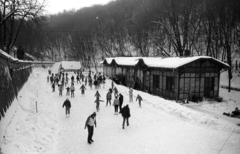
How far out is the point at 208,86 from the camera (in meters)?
21.6

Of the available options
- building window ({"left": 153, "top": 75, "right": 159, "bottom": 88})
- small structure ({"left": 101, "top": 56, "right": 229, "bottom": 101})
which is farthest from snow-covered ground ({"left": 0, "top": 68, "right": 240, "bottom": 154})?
building window ({"left": 153, "top": 75, "right": 159, "bottom": 88})

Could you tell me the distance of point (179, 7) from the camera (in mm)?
37062

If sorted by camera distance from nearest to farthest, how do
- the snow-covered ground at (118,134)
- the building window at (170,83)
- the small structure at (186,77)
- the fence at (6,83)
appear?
the snow-covered ground at (118,134)
the fence at (6,83)
the small structure at (186,77)
the building window at (170,83)

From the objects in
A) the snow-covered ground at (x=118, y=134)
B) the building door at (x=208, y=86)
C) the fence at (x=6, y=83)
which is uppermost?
the fence at (x=6, y=83)

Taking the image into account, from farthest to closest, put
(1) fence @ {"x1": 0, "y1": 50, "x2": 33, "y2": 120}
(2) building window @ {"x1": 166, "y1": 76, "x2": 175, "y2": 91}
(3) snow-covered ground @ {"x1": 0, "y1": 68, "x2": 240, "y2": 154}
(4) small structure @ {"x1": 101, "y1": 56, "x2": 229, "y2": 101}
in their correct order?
(2) building window @ {"x1": 166, "y1": 76, "x2": 175, "y2": 91}, (4) small structure @ {"x1": 101, "y1": 56, "x2": 229, "y2": 101}, (1) fence @ {"x1": 0, "y1": 50, "x2": 33, "y2": 120}, (3) snow-covered ground @ {"x1": 0, "y1": 68, "x2": 240, "y2": 154}

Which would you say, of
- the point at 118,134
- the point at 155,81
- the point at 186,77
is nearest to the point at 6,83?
the point at 118,134

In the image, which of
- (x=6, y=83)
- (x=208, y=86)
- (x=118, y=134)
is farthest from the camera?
(x=208, y=86)

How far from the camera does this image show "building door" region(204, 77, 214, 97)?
21.5 metres

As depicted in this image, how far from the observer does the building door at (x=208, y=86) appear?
21.5 m

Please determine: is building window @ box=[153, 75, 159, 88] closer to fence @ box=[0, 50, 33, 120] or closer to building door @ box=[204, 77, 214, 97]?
building door @ box=[204, 77, 214, 97]

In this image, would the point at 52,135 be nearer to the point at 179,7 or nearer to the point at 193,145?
the point at 193,145

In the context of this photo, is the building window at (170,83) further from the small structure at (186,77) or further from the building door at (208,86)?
the building door at (208,86)

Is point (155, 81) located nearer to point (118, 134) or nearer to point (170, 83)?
point (170, 83)

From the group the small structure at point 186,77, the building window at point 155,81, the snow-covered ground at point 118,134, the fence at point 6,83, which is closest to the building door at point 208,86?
the small structure at point 186,77
